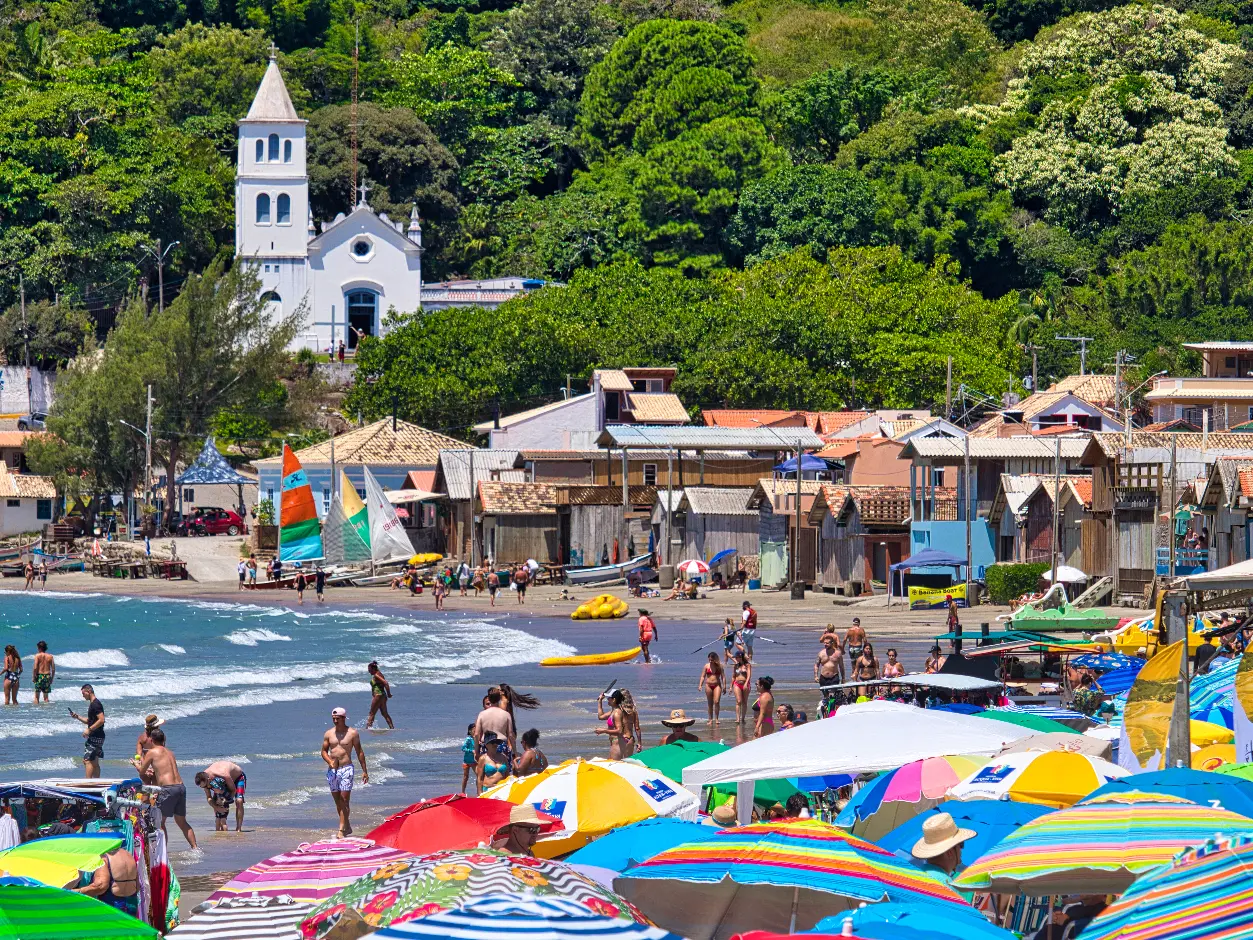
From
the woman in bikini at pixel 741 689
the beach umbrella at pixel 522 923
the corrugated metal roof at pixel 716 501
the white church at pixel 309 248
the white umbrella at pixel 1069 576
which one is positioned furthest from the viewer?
the white church at pixel 309 248

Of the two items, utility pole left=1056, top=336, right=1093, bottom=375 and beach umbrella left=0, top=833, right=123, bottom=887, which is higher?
utility pole left=1056, top=336, right=1093, bottom=375

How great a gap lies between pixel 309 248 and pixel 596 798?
79166 mm

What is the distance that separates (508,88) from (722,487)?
161 feet

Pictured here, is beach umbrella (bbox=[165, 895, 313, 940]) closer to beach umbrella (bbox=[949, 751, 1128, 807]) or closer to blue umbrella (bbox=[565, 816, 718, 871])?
blue umbrella (bbox=[565, 816, 718, 871])

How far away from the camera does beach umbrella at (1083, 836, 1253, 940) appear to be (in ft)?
32.4

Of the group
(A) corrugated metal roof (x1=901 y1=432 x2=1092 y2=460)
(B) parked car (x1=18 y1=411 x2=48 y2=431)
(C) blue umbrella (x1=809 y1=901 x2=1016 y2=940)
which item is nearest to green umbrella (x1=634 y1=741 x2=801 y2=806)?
(C) blue umbrella (x1=809 y1=901 x2=1016 y2=940)

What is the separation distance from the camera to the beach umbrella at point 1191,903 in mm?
9891

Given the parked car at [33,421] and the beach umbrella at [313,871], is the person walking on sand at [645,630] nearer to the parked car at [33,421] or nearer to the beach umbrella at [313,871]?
the beach umbrella at [313,871]

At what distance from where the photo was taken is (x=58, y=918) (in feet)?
37.6

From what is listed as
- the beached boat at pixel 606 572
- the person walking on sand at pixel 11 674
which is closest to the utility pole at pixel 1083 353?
the beached boat at pixel 606 572

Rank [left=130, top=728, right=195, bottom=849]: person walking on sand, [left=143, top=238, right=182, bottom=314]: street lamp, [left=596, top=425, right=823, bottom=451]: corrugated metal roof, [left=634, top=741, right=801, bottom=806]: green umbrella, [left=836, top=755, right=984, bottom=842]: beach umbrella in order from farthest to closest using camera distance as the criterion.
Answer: [left=143, top=238, right=182, bottom=314]: street lamp
[left=596, top=425, right=823, bottom=451]: corrugated metal roof
[left=130, top=728, right=195, bottom=849]: person walking on sand
[left=634, top=741, right=801, bottom=806]: green umbrella
[left=836, top=755, right=984, bottom=842]: beach umbrella

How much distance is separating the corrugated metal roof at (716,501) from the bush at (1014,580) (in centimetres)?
1317

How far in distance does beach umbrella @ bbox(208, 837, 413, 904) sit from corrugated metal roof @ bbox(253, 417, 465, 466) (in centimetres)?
5934

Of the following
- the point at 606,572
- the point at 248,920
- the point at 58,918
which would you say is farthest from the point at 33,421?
the point at 58,918
